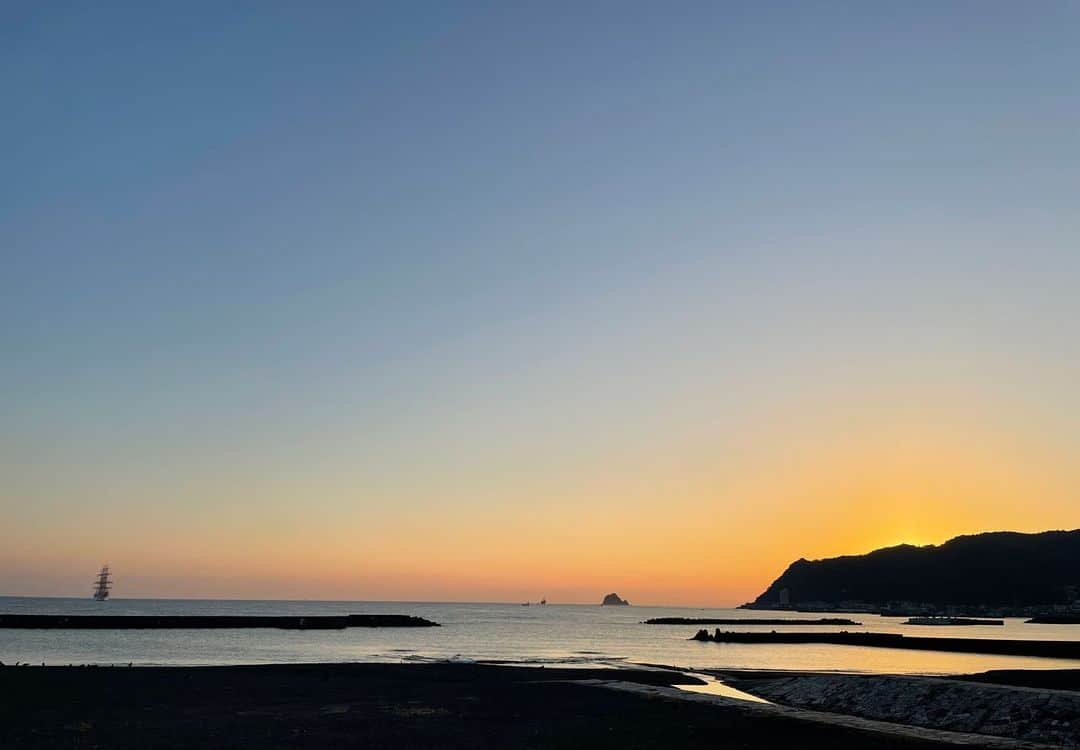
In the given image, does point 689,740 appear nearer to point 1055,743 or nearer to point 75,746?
point 1055,743

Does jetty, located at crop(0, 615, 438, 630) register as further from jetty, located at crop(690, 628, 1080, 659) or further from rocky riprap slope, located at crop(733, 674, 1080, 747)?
rocky riprap slope, located at crop(733, 674, 1080, 747)

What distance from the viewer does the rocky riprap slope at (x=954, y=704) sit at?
28.1 meters

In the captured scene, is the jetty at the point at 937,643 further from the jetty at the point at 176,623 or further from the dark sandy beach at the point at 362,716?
the dark sandy beach at the point at 362,716

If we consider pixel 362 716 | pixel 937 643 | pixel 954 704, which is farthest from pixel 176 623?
pixel 954 704

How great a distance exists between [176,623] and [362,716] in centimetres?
13058

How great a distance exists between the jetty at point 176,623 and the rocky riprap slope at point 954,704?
12047 centimetres

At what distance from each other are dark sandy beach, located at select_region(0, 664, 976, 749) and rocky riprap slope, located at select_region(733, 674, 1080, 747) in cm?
447

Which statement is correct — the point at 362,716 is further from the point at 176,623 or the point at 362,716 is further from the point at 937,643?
the point at 176,623

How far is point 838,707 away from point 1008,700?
777 cm

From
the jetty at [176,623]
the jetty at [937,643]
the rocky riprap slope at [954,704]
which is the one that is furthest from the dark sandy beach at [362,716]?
the jetty at [176,623]

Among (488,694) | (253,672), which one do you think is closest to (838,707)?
(488,694)

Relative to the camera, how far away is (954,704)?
3247 centimetres

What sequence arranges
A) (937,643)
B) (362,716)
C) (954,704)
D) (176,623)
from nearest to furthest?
(362,716)
(954,704)
(937,643)
(176,623)

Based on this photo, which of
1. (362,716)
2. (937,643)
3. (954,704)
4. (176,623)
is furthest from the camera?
(176,623)
